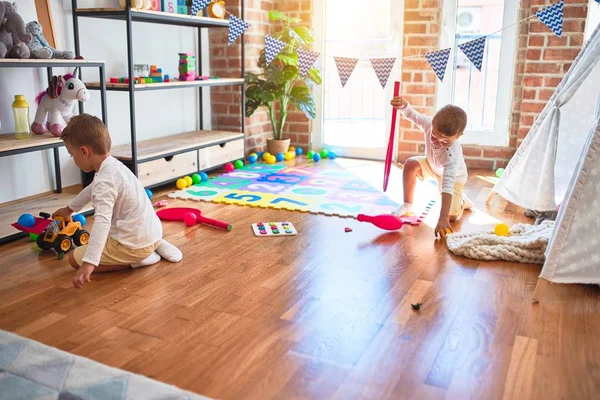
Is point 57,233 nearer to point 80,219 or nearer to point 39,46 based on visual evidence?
point 80,219

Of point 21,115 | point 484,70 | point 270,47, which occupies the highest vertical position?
point 270,47

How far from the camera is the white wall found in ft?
9.96

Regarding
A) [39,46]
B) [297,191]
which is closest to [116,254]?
[39,46]

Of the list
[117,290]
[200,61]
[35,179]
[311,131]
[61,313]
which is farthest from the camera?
[311,131]

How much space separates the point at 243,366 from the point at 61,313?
72cm

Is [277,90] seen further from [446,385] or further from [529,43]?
[446,385]

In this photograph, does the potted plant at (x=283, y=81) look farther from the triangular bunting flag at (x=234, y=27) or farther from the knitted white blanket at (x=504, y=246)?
the knitted white blanket at (x=504, y=246)

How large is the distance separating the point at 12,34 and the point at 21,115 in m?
0.41

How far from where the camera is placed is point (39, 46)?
9.18ft

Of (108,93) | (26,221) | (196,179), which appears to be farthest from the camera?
(196,179)

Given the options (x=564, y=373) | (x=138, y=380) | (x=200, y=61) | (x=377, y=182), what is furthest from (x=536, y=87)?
(x=138, y=380)

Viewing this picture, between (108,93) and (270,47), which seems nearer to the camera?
(108,93)

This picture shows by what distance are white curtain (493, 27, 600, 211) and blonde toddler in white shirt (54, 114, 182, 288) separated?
1.83 meters

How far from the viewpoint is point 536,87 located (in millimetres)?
4141
